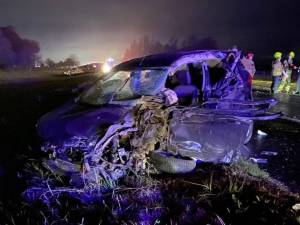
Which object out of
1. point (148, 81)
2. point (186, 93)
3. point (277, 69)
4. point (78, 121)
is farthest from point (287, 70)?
point (78, 121)

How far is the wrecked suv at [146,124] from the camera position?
4328 millimetres

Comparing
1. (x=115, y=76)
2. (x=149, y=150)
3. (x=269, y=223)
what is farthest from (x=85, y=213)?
(x=115, y=76)

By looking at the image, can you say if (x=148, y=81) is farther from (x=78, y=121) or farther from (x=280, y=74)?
(x=280, y=74)

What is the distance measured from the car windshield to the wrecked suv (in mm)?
15

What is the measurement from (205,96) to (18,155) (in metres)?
3.36

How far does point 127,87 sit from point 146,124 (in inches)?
38.4

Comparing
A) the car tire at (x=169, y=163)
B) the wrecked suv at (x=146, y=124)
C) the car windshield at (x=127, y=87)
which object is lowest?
the car tire at (x=169, y=163)

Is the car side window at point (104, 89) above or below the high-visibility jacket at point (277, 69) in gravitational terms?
below

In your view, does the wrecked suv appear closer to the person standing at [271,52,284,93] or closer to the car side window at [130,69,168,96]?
the car side window at [130,69,168,96]

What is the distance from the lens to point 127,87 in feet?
17.7

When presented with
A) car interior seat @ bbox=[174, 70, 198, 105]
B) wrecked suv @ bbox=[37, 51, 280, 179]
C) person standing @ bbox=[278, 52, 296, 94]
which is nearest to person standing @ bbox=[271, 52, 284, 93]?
person standing @ bbox=[278, 52, 296, 94]

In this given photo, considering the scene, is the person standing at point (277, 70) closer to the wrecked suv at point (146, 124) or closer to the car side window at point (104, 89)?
the wrecked suv at point (146, 124)

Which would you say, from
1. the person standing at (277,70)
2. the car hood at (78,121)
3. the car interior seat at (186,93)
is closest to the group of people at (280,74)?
the person standing at (277,70)

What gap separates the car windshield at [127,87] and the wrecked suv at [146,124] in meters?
0.02
